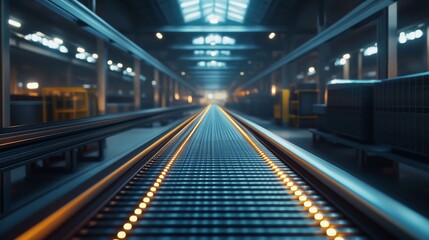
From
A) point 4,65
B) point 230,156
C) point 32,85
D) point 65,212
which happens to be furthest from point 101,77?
point 32,85

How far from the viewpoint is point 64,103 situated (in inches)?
433

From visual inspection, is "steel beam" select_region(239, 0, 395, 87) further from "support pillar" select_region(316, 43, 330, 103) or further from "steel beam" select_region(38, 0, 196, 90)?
"steel beam" select_region(38, 0, 196, 90)

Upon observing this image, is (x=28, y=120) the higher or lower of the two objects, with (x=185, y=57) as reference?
lower

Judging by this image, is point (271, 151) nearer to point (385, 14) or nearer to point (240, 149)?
point (240, 149)

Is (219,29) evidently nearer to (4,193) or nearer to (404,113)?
(404,113)

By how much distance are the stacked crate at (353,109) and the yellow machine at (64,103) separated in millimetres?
8387

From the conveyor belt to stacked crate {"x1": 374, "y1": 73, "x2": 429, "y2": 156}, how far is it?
80.2 inches

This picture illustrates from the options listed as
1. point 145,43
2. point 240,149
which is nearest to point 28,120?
point 240,149

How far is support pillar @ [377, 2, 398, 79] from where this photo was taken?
6794 mm

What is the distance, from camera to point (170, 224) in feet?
8.45

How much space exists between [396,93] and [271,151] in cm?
240

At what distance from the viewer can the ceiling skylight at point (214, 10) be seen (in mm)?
16203

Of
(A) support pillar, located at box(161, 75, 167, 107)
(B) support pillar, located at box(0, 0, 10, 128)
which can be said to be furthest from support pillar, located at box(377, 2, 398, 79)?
(A) support pillar, located at box(161, 75, 167, 107)

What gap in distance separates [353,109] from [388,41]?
6.22ft
